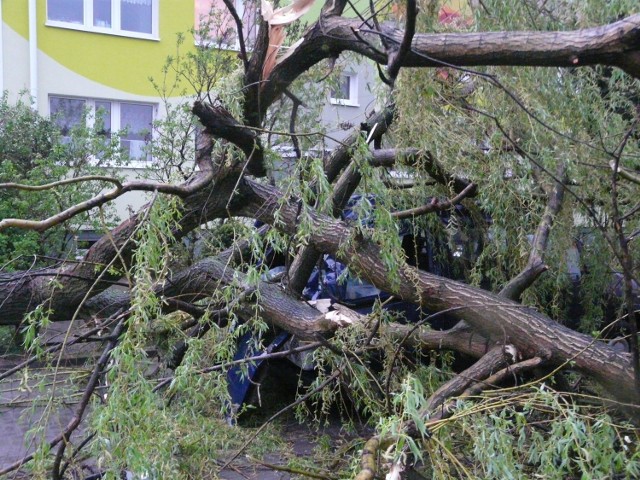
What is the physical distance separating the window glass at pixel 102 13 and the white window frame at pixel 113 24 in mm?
92

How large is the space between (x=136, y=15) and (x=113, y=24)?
0.61 meters

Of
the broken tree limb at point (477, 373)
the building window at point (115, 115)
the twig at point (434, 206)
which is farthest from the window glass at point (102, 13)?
the broken tree limb at point (477, 373)

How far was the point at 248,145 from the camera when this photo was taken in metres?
4.98

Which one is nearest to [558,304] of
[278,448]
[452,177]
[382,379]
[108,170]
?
[452,177]

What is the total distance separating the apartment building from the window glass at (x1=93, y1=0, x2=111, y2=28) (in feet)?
0.07

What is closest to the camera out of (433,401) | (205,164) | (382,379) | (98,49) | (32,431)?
(32,431)

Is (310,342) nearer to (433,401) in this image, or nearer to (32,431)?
(433,401)

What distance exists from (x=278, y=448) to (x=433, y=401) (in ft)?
5.84

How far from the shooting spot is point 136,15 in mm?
15797

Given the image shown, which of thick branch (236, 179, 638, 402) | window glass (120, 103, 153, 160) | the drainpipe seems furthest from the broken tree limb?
the drainpipe

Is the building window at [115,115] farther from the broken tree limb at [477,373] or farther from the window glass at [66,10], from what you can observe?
the broken tree limb at [477,373]

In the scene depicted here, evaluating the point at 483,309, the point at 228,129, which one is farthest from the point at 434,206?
the point at 228,129

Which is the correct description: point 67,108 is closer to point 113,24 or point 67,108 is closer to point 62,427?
point 113,24

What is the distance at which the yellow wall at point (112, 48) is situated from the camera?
14703mm
